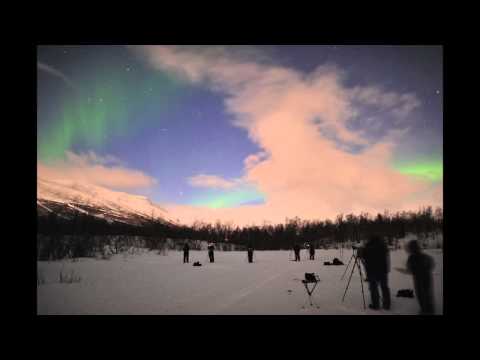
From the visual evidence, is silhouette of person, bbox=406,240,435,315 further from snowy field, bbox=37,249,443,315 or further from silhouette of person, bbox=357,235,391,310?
silhouette of person, bbox=357,235,391,310

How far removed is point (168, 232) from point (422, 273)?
44.6 m

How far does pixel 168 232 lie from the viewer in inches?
1870

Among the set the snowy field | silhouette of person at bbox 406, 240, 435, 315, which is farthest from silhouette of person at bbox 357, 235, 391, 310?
silhouette of person at bbox 406, 240, 435, 315

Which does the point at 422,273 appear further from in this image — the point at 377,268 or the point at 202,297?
the point at 202,297

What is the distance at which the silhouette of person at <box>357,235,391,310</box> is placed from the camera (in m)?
7.39

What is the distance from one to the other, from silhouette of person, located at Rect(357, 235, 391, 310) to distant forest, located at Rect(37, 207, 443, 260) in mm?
396

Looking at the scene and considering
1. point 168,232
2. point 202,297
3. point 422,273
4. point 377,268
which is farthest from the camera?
point 168,232

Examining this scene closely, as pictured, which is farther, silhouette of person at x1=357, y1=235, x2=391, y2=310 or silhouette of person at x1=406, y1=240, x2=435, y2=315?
silhouette of person at x1=357, y1=235, x2=391, y2=310

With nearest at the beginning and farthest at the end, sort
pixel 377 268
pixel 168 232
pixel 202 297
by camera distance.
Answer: pixel 377 268, pixel 202 297, pixel 168 232

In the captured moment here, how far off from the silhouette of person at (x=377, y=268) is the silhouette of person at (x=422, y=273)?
0.58 m

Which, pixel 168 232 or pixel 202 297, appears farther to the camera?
pixel 168 232

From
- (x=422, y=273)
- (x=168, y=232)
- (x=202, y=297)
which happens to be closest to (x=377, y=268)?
(x=422, y=273)
